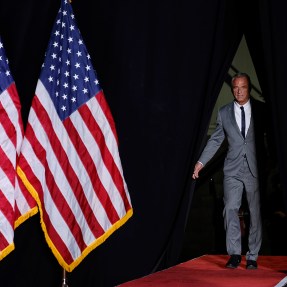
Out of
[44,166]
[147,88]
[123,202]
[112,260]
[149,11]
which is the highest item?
[149,11]

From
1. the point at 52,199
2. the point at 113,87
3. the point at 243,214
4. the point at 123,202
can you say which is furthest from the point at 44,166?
the point at 243,214

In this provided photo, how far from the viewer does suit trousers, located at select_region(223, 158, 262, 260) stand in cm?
646

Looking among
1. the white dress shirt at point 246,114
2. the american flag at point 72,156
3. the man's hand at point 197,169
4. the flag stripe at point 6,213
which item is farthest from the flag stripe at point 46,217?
the white dress shirt at point 246,114

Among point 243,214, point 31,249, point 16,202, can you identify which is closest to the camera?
point 16,202


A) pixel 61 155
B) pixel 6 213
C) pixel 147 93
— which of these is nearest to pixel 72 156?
pixel 61 155

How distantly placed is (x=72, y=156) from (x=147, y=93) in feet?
3.62

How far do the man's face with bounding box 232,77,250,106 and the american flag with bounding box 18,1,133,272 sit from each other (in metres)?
1.23

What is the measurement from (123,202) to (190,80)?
141 cm

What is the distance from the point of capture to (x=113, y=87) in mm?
6789

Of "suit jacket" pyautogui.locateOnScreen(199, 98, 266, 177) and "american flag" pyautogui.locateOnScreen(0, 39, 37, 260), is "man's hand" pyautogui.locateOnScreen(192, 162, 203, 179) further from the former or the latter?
"american flag" pyautogui.locateOnScreen(0, 39, 37, 260)

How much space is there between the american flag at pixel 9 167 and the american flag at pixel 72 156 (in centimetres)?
10

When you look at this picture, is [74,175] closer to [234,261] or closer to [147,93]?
[147,93]

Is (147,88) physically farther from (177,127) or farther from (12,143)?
(12,143)

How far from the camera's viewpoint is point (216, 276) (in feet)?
19.9
